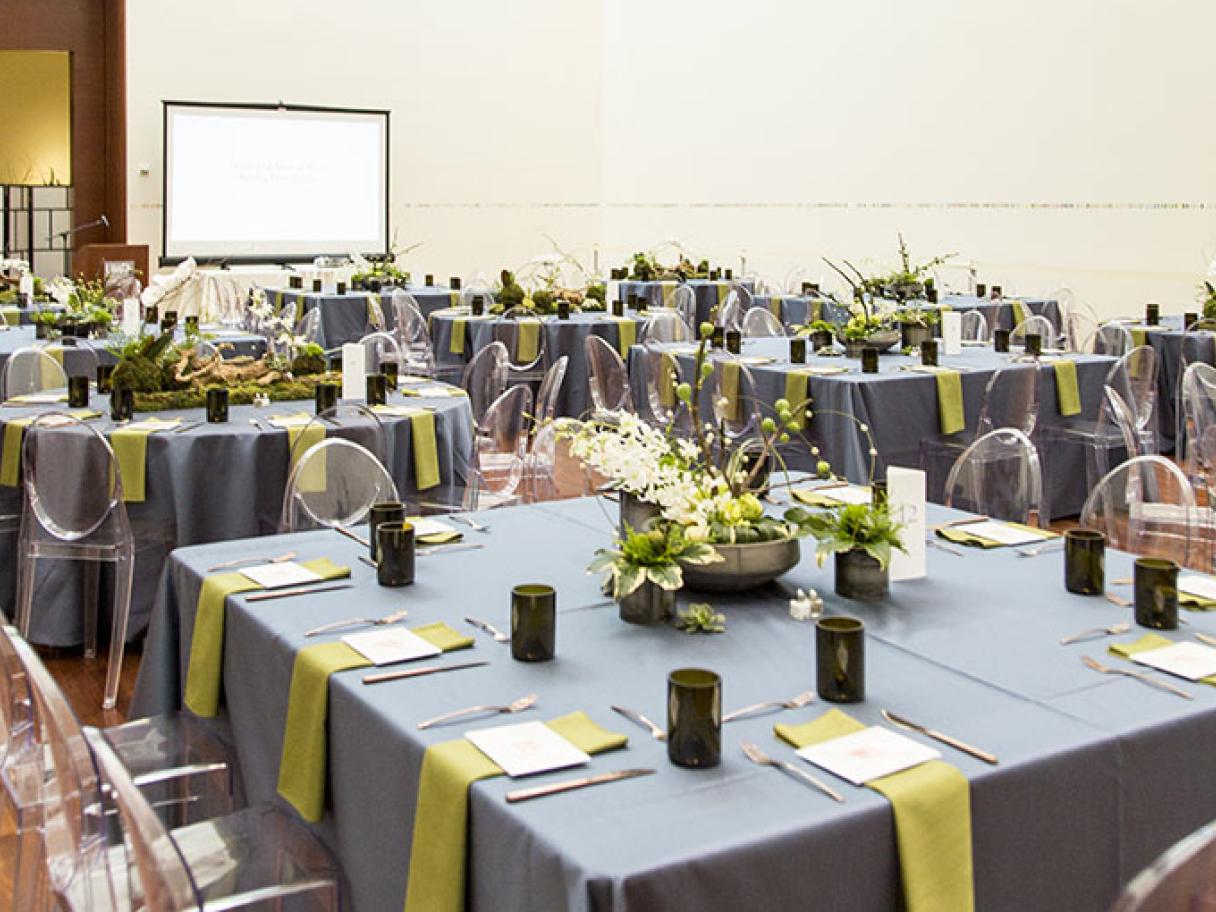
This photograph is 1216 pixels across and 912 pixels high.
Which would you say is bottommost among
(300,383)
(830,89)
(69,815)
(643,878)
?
(69,815)

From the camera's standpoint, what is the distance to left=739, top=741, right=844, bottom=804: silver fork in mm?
1820

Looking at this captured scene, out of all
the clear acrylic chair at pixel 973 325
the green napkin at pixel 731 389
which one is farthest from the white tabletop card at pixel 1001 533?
the clear acrylic chair at pixel 973 325

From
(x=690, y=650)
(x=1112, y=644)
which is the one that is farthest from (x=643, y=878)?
(x=1112, y=644)

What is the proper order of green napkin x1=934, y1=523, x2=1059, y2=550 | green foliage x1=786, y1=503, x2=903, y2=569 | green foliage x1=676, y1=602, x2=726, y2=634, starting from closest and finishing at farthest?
green foliage x1=676, y1=602, x2=726, y2=634
green foliage x1=786, y1=503, x2=903, y2=569
green napkin x1=934, y1=523, x2=1059, y2=550

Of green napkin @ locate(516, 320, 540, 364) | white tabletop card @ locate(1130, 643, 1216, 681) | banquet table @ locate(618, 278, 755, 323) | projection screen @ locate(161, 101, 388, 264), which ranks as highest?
projection screen @ locate(161, 101, 388, 264)

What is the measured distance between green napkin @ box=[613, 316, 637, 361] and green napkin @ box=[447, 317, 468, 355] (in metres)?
0.97

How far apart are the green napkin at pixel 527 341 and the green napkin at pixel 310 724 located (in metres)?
6.54

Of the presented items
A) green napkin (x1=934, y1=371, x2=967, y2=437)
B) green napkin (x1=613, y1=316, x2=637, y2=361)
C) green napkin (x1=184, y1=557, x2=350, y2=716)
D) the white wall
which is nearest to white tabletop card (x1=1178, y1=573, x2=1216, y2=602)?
green napkin (x1=184, y1=557, x2=350, y2=716)

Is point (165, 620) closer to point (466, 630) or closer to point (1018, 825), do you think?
Answer: point (466, 630)

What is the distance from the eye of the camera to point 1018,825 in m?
1.93

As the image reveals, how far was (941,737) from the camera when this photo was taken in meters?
2.00

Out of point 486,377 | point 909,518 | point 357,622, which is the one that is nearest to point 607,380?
point 486,377

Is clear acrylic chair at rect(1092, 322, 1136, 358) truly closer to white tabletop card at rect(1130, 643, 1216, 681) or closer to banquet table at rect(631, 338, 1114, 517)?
banquet table at rect(631, 338, 1114, 517)

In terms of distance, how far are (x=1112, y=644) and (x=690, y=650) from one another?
0.69m
